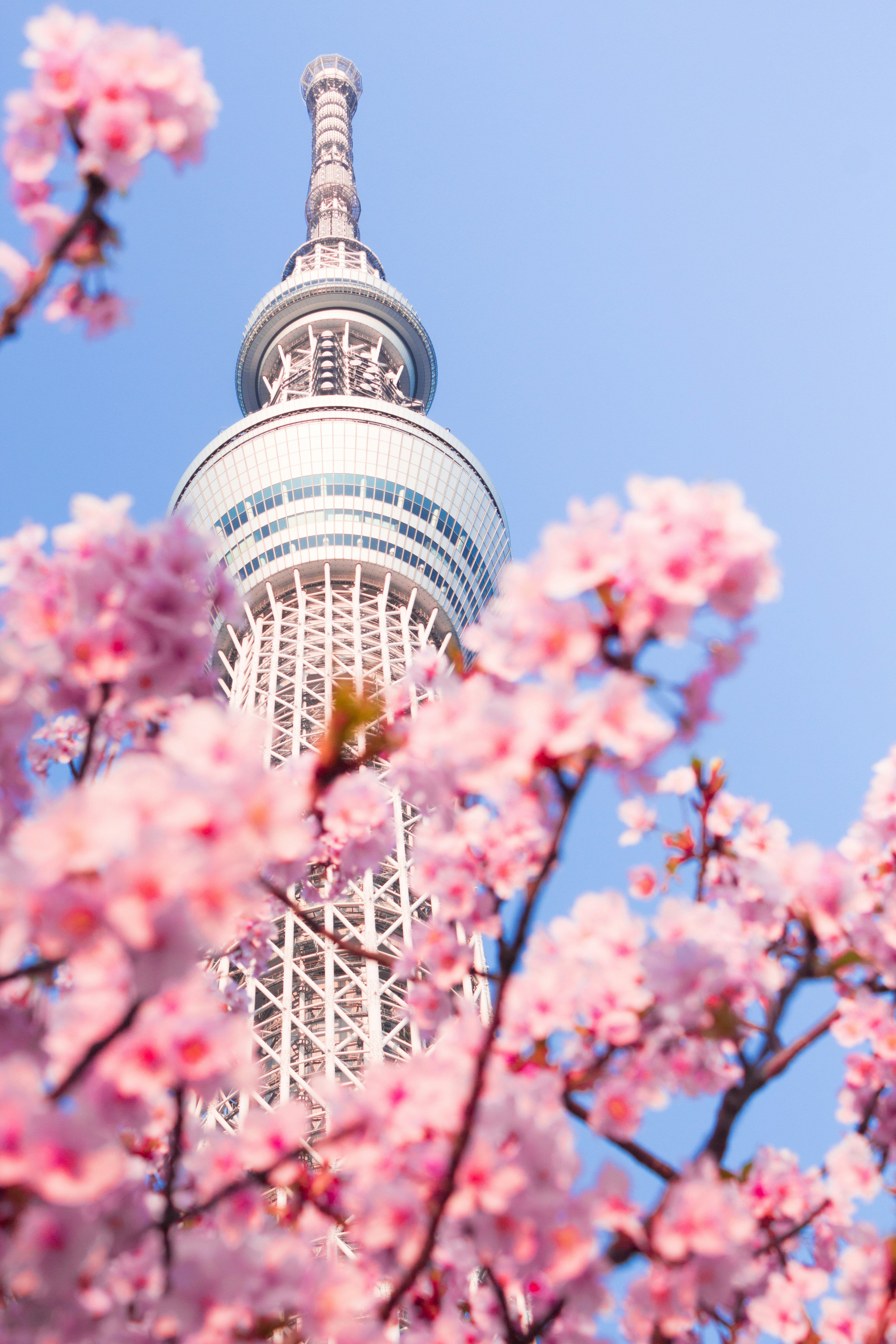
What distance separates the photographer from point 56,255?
10.1 feet

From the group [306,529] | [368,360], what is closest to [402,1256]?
[306,529]

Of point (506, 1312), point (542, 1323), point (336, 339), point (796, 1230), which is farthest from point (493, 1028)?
point (336, 339)

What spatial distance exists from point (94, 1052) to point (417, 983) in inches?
107

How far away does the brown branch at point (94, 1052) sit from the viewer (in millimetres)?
2121

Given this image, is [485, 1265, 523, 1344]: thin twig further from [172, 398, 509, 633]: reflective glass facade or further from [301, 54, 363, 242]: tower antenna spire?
[301, 54, 363, 242]: tower antenna spire

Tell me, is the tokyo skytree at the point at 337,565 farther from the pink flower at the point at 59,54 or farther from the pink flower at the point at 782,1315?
the pink flower at the point at 59,54

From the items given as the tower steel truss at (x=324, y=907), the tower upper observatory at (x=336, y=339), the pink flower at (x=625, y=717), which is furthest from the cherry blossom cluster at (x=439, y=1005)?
the tower upper observatory at (x=336, y=339)

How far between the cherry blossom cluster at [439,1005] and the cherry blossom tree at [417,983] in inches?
0.4

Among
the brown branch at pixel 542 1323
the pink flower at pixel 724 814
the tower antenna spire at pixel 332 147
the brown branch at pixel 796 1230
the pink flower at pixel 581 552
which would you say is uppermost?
the tower antenna spire at pixel 332 147

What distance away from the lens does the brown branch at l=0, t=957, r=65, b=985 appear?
8.20 feet

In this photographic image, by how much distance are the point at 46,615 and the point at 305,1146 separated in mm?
2057

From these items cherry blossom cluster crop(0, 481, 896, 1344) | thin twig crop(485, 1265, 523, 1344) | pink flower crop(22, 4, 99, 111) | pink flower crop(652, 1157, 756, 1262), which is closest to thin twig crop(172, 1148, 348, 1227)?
cherry blossom cluster crop(0, 481, 896, 1344)

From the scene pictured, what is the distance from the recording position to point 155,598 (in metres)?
3.16

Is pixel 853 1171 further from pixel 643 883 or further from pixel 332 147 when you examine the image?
pixel 332 147
